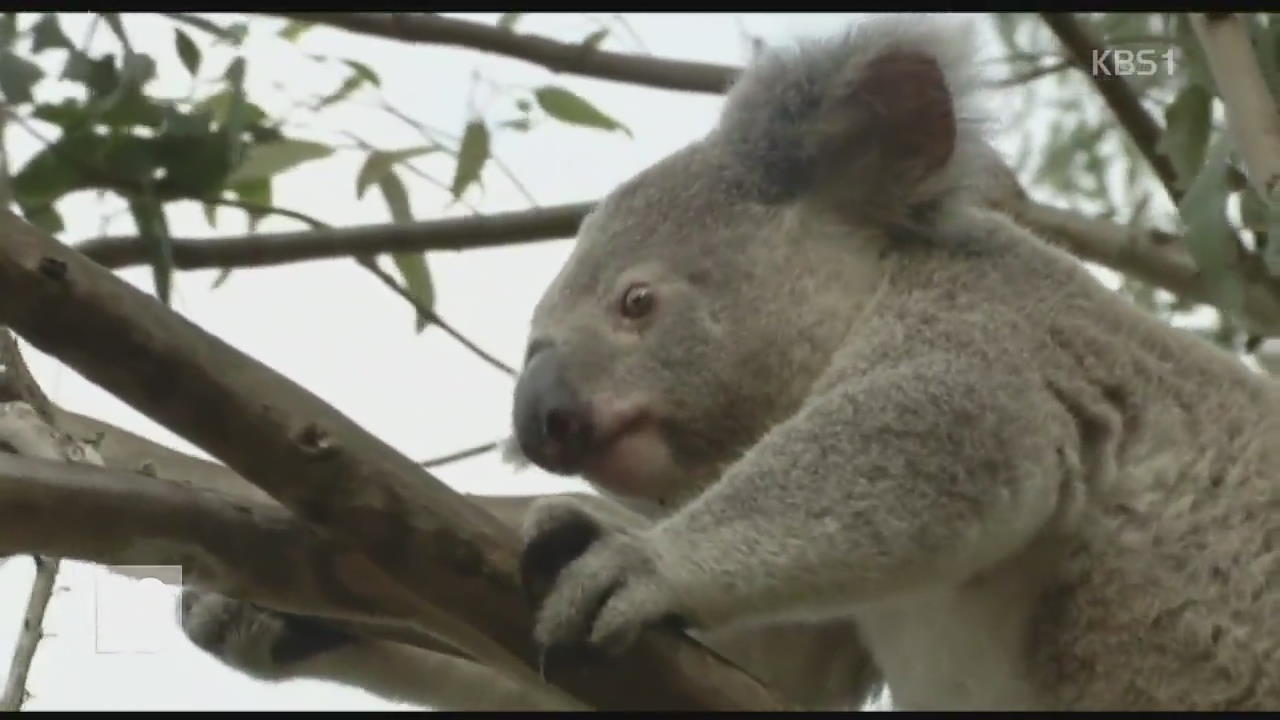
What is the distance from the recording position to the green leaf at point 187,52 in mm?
2156

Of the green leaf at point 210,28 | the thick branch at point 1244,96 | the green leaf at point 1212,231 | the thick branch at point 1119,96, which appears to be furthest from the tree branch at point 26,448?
the thick branch at point 1119,96

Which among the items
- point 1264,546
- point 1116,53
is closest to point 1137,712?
point 1264,546

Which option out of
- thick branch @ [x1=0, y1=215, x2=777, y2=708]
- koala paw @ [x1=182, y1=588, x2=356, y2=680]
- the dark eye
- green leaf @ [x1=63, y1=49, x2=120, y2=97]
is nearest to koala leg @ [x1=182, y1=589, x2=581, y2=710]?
koala paw @ [x1=182, y1=588, x2=356, y2=680]

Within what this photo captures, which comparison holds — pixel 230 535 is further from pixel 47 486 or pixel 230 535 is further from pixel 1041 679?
pixel 1041 679

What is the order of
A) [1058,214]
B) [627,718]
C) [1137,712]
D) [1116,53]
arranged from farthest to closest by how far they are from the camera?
[1058,214] → [1116,53] → [1137,712] → [627,718]

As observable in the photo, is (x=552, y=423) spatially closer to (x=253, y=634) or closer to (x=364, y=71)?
(x=253, y=634)

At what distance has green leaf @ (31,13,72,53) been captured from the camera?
2033mm

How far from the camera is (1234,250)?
6.74 ft

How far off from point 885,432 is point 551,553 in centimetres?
38

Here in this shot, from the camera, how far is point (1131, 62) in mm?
2635

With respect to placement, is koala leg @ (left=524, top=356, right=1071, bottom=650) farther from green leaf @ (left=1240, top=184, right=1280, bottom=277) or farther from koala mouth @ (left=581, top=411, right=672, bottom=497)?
green leaf @ (left=1240, top=184, right=1280, bottom=277)

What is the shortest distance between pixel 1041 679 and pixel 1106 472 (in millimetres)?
225

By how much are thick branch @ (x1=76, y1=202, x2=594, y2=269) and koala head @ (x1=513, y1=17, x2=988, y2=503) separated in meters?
0.54

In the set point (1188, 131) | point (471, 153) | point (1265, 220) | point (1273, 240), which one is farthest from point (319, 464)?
point (1188, 131)
